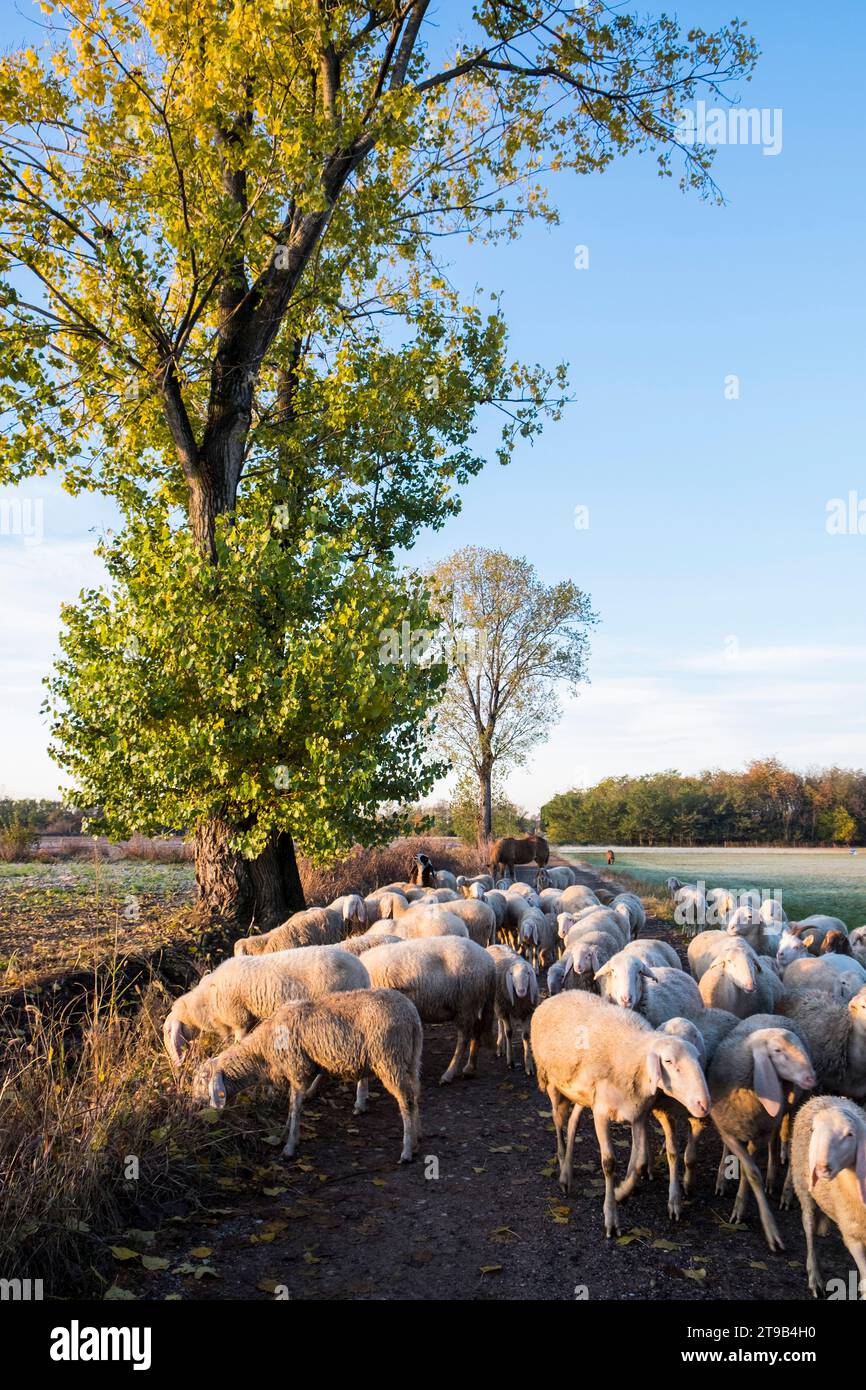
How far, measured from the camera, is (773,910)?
627 inches

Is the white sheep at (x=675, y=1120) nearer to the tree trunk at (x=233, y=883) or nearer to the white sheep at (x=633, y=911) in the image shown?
the white sheep at (x=633, y=911)

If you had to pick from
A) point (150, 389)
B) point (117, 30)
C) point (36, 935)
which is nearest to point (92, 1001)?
point (36, 935)

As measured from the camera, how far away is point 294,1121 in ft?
25.6

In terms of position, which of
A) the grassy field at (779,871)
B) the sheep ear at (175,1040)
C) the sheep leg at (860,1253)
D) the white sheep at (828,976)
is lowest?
the grassy field at (779,871)

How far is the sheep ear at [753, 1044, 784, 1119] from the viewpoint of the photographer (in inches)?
252

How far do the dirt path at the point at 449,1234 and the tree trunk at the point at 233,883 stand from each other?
23.6 ft

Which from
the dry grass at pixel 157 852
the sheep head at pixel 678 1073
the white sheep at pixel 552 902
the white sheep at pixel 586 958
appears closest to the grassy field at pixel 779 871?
the white sheep at pixel 552 902

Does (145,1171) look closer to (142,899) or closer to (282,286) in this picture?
(142,899)

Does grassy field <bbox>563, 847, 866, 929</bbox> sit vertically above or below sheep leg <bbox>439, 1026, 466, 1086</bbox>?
below

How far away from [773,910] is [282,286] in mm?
13136

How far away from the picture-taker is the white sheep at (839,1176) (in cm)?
541

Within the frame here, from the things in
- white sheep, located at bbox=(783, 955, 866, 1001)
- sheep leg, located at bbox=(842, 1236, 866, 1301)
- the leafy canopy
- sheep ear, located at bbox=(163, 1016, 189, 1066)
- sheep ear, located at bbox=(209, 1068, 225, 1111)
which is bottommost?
sheep leg, located at bbox=(842, 1236, 866, 1301)

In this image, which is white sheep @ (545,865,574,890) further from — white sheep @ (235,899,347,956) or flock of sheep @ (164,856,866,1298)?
flock of sheep @ (164,856,866,1298)

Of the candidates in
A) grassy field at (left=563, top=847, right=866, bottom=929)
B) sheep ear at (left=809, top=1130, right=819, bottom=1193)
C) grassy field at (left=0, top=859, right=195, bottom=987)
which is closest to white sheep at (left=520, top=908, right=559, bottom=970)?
grassy field at (left=0, top=859, right=195, bottom=987)
